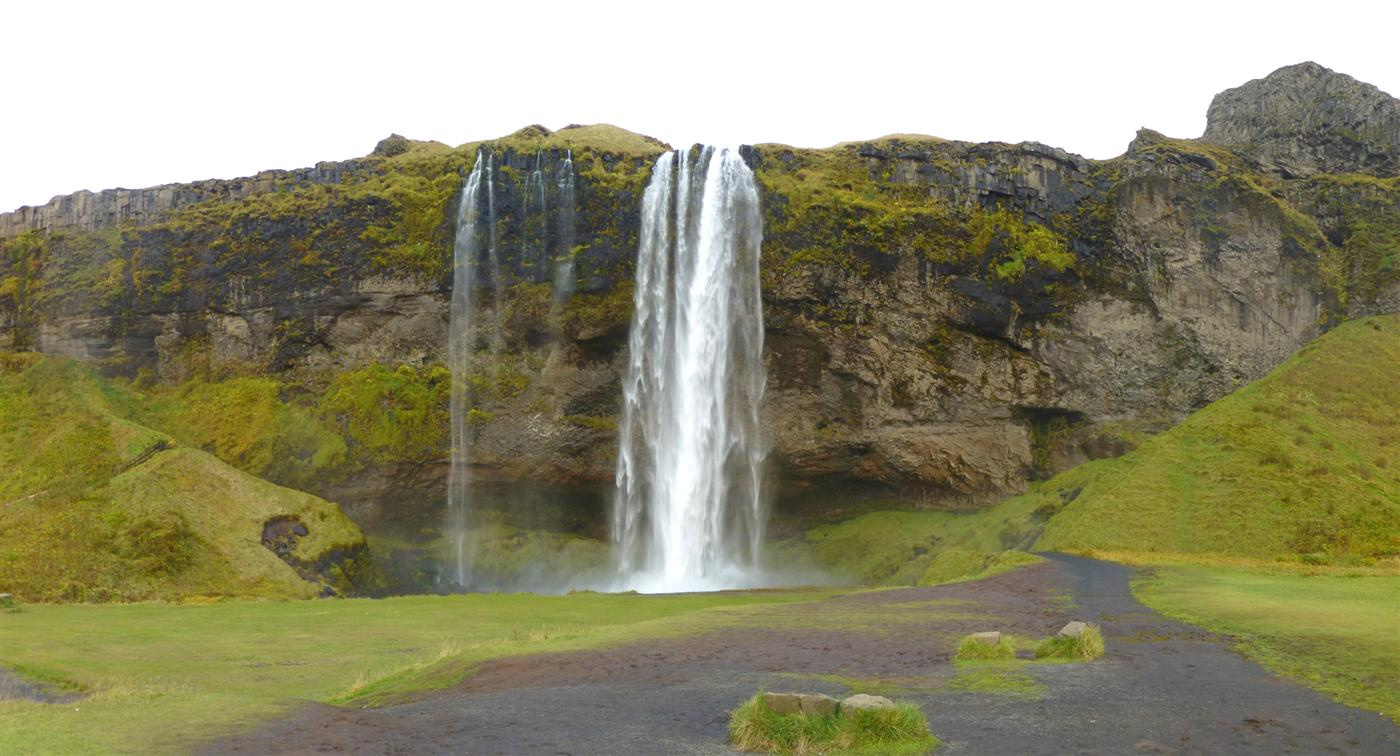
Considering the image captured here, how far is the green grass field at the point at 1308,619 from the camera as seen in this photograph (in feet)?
55.1

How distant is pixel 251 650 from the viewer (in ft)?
89.3

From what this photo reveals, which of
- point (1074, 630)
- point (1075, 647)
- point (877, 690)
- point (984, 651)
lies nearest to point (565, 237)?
point (984, 651)

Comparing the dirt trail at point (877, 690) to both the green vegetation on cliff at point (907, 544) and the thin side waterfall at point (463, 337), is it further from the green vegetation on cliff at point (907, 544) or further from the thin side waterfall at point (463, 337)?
the thin side waterfall at point (463, 337)

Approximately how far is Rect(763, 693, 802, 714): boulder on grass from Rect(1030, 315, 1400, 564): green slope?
38.6 metres

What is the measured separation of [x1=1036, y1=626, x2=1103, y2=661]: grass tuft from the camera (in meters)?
20.1

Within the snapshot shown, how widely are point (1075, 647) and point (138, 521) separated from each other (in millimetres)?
47418

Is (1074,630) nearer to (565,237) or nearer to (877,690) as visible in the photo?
(877,690)

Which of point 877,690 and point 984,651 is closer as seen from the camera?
point 877,690

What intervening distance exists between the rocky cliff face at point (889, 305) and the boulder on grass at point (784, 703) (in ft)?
173

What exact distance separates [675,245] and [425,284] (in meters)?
17.2

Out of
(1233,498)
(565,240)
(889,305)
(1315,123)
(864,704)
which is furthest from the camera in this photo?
(1315,123)

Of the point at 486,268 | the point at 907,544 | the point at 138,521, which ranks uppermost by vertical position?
the point at 486,268

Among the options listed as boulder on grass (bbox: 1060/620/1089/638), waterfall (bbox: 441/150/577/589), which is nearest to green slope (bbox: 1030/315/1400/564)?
boulder on grass (bbox: 1060/620/1089/638)

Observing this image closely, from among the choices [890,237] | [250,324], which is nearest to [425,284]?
[250,324]
